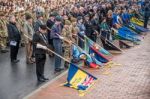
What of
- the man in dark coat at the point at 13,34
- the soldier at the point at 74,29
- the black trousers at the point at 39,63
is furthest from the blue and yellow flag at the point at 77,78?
the man in dark coat at the point at 13,34

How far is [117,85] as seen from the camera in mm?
13438

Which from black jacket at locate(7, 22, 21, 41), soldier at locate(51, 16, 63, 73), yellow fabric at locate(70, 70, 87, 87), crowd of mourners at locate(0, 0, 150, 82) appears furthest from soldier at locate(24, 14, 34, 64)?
yellow fabric at locate(70, 70, 87, 87)

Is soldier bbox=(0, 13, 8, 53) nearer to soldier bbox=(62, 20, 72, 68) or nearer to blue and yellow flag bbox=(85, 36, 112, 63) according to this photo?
soldier bbox=(62, 20, 72, 68)

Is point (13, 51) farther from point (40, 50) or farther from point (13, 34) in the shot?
point (40, 50)

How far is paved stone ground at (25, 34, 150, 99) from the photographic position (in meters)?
12.3

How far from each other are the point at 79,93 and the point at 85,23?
629 centimetres

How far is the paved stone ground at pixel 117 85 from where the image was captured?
1230 centimetres

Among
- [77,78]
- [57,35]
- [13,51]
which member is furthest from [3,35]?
[77,78]

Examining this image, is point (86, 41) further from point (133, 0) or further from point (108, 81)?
point (133, 0)

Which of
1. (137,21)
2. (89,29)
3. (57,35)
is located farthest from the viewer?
(137,21)

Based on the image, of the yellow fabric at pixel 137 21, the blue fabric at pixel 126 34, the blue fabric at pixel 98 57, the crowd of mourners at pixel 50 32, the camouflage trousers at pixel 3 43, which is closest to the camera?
the crowd of mourners at pixel 50 32

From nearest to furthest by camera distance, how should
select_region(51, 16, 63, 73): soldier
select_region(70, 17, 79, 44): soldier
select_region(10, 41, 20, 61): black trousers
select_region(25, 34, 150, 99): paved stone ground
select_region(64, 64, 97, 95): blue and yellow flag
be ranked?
select_region(25, 34, 150, 99): paved stone ground
select_region(64, 64, 97, 95): blue and yellow flag
select_region(51, 16, 63, 73): soldier
select_region(70, 17, 79, 44): soldier
select_region(10, 41, 20, 61): black trousers

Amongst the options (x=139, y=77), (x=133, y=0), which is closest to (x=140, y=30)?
(x=133, y=0)

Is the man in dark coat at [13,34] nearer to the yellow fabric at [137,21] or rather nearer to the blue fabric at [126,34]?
the blue fabric at [126,34]
